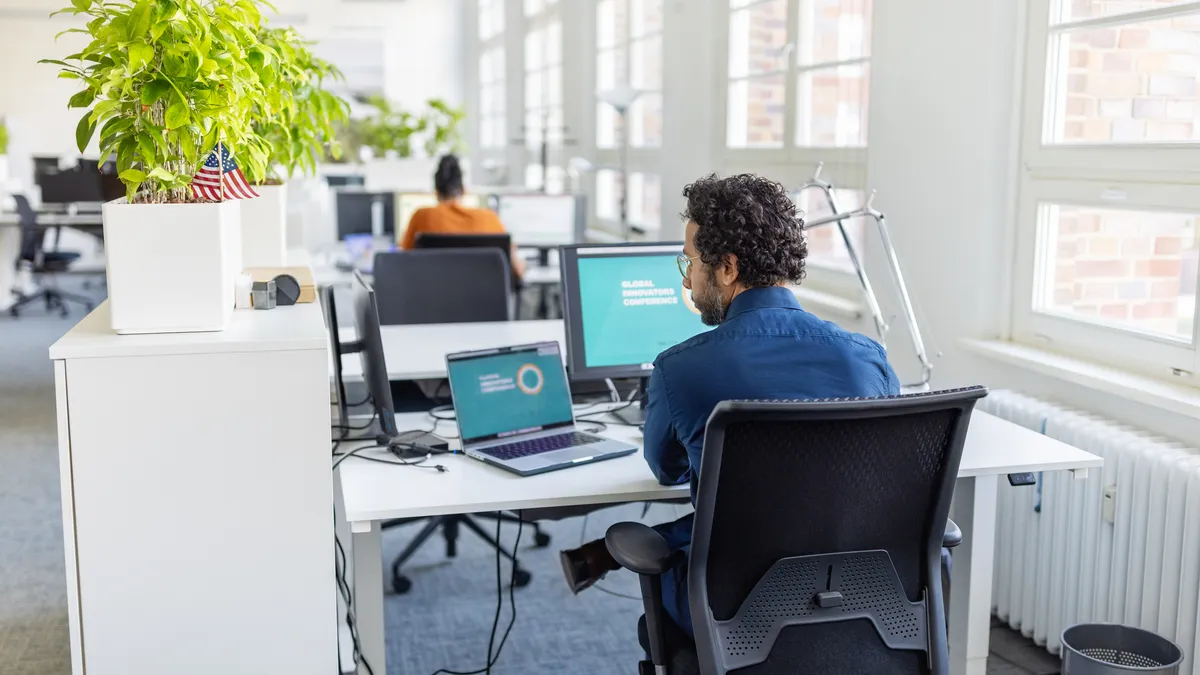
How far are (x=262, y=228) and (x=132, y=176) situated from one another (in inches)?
40.4

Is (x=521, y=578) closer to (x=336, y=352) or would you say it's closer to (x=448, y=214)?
(x=336, y=352)

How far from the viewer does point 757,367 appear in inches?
65.9

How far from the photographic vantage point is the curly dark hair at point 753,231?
5.87 ft

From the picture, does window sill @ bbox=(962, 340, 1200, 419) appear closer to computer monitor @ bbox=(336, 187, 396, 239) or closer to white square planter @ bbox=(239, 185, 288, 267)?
white square planter @ bbox=(239, 185, 288, 267)

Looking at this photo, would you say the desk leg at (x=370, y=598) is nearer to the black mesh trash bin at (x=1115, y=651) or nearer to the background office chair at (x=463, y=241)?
the black mesh trash bin at (x=1115, y=651)

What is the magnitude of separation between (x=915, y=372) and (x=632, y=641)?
1.27 metres

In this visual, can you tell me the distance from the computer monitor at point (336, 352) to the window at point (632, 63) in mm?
3722

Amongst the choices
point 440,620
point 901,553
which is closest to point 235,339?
point 901,553

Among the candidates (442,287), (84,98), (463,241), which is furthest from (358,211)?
(84,98)

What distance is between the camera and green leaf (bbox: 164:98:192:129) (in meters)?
1.82

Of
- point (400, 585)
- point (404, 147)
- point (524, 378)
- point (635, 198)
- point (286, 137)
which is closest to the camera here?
point (524, 378)

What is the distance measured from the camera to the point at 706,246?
1.83 meters

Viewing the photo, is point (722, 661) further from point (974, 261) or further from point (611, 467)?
point (974, 261)

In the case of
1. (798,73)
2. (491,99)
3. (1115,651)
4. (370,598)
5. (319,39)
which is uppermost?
(319,39)
